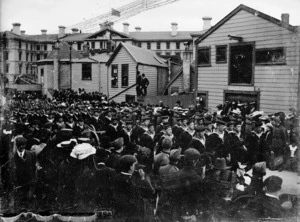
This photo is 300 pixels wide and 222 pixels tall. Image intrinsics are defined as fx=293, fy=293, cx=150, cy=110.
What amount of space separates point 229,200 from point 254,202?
1.56ft

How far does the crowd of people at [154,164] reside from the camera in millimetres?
4848

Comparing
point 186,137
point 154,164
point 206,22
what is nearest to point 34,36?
point 206,22

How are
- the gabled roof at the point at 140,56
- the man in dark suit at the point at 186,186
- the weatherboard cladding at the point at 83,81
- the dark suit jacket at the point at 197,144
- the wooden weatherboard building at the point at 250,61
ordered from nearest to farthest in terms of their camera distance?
the man in dark suit at the point at 186,186, the wooden weatherboard building at the point at 250,61, the dark suit jacket at the point at 197,144, the weatherboard cladding at the point at 83,81, the gabled roof at the point at 140,56

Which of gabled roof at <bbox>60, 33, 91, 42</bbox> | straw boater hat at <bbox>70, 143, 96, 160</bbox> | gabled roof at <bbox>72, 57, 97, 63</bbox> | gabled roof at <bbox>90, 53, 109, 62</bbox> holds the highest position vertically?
gabled roof at <bbox>60, 33, 91, 42</bbox>

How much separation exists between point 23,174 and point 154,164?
8.51ft

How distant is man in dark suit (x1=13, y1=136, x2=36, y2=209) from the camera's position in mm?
5566

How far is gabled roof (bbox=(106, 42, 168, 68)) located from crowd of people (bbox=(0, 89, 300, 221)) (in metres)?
2.21

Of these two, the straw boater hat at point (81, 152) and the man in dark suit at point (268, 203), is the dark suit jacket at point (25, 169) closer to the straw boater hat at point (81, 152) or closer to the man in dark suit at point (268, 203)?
the straw boater hat at point (81, 152)

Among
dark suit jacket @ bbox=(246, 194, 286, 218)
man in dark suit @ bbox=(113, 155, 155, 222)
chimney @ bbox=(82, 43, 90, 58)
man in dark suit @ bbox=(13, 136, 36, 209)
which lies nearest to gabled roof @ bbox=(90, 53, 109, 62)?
chimney @ bbox=(82, 43, 90, 58)

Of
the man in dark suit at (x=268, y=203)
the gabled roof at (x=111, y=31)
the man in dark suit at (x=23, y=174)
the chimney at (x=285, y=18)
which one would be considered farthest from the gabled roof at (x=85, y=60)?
the man in dark suit at (x=268, y=203)

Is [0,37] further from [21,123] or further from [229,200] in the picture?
[229,200]

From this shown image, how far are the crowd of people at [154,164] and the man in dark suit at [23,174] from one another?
0.02 m

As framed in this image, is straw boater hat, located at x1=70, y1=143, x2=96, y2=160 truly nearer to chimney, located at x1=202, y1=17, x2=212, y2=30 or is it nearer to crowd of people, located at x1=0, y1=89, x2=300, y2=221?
crowd of people, located at x1=0, y1=89, x2=300, y2=221

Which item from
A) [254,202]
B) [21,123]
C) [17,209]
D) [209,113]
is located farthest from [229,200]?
[21,123]
